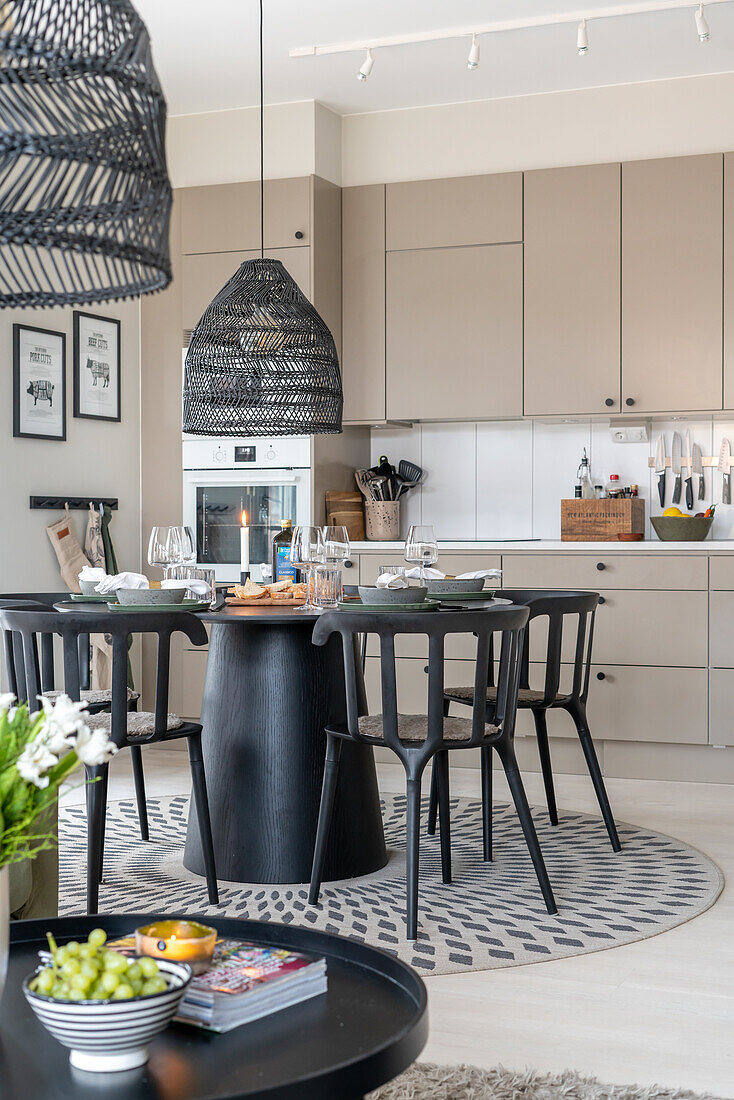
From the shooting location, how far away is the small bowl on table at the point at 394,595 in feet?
10.3

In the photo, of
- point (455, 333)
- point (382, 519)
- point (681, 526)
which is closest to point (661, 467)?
point (681, 526)

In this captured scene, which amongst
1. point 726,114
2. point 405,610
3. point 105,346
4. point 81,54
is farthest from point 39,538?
point 81,54

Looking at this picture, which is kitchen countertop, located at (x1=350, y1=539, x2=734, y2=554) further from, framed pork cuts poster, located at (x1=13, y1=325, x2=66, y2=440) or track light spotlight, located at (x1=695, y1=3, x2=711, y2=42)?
track light spotlight, located at (x1=695, y1=3, x2=711, y2=42)

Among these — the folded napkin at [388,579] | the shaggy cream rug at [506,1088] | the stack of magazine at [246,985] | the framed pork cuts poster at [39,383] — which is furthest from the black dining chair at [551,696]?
the framed pork cuts poster at [39,383]

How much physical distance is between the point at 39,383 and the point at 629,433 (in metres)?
2.46

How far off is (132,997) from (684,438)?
4.45 m

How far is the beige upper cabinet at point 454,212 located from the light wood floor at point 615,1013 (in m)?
2.99

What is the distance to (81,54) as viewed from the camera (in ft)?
4.05

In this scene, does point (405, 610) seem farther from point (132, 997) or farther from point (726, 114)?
point (726, 114)

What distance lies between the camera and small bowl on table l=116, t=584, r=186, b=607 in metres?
3.15

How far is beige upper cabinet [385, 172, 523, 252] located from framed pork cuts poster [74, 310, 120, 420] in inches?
50.5

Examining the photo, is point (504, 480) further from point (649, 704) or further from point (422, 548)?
point (422, 548)

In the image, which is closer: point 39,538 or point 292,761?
point 292,761

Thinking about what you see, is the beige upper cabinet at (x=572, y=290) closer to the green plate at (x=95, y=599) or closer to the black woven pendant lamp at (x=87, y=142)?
the green plate at (x=95, y=599)
